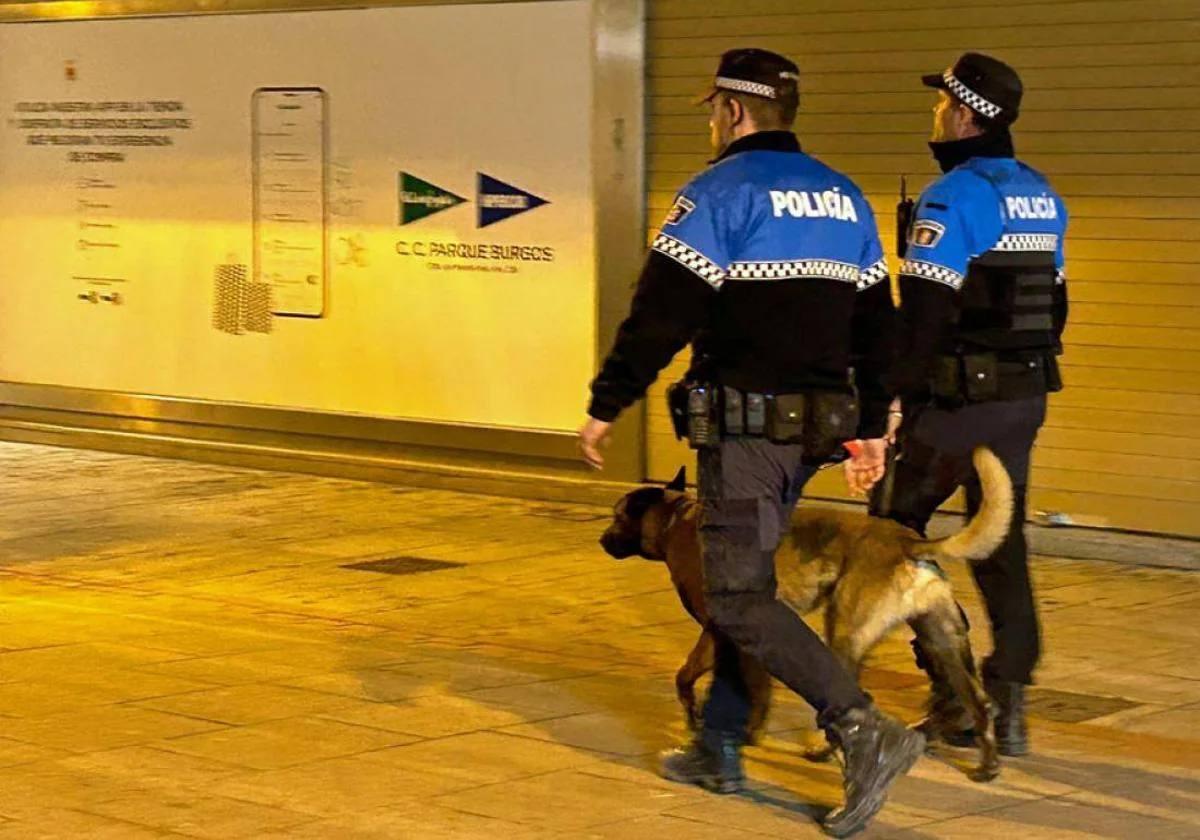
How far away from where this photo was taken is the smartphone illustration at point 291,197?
44.0 ft

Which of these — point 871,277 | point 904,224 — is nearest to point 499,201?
point 904,224

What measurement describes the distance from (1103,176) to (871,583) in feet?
15.4

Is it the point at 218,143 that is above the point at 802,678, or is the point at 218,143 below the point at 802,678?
above

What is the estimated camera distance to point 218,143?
13891mm

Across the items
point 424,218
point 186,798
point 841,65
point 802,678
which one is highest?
point 841,65

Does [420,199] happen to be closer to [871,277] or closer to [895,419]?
[895,419]

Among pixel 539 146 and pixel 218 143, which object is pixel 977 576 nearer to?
pixel 539 146

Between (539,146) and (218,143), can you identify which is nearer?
(539,146)

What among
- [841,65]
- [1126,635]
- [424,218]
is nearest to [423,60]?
[424,218]

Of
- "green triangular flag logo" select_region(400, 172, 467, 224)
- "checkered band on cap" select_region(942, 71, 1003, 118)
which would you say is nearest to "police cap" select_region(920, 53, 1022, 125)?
"checkered band on cap" select_region(942, 71, 1003, 118)

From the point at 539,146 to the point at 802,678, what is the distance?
22.7ft

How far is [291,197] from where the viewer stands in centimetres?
1355

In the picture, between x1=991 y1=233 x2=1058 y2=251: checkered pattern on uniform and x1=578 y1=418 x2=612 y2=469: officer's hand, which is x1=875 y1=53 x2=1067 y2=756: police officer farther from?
x1=578 y1=418 x2=612 y2=469: officer's hand

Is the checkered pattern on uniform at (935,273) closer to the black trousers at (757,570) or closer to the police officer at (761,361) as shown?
the police officer at (761,361)
